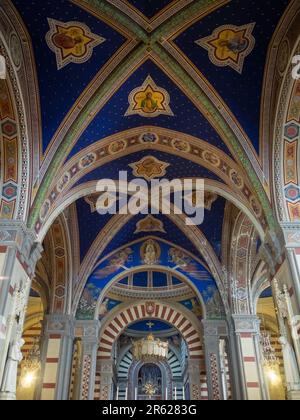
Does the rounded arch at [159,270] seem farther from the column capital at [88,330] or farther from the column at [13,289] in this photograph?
the column at [13,289]

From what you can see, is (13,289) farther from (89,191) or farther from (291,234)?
(291,234)

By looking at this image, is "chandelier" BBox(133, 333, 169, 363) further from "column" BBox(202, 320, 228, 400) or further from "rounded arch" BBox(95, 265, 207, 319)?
"column" BBox(202, 320, 228, 400)

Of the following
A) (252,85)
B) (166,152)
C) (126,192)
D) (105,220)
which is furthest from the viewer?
(105,220)

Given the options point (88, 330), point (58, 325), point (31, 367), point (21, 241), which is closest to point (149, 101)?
point (21, 241)

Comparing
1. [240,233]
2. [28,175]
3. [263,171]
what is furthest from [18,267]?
[240,233]

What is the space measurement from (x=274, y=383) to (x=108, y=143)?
10561 millimetres

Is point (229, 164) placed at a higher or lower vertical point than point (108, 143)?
lower

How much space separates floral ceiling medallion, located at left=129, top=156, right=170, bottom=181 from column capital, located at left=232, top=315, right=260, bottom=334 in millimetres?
5665

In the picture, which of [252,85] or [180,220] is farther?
[180,220]

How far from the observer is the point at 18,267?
8.13m

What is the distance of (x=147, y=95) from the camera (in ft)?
32.0

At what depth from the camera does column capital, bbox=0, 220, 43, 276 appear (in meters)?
8.06

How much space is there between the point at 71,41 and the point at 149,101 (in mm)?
2479

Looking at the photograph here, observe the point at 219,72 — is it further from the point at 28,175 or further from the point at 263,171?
the point at 28,175
